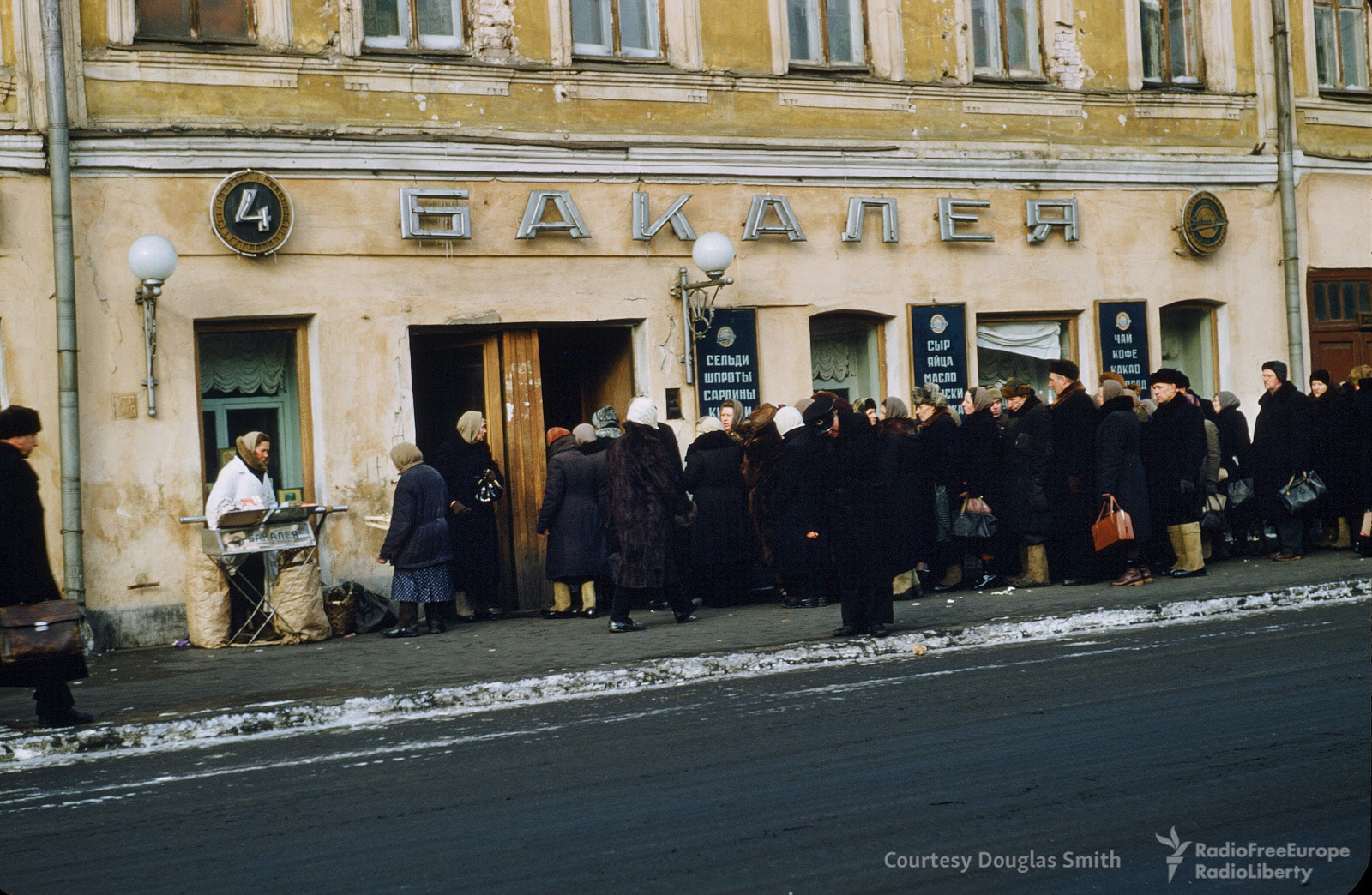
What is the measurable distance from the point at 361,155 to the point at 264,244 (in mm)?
1280

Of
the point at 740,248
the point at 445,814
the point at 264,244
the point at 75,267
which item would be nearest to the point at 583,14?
the point at 740,248

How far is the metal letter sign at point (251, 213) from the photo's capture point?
13734mm

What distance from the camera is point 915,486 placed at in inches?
539

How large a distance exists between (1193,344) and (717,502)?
8.10m

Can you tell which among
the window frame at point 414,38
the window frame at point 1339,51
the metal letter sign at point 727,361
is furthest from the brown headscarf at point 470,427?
the window frame at point 1339,51

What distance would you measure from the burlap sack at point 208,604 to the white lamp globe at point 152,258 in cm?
245

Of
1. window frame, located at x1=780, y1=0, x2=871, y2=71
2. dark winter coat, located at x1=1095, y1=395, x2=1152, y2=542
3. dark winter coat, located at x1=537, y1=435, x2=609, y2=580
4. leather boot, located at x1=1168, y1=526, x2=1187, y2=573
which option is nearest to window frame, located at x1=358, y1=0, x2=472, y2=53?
window frame, located at x1=780, y1=0, x2=871, y2=71

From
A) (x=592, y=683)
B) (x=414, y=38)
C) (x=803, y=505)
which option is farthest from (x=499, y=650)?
(x=414, y=38)

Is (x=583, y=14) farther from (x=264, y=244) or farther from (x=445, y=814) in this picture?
(x=445, y=814)

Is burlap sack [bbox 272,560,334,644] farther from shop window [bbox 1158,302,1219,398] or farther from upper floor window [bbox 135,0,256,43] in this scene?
shop window [bbox 1158,302,1219,398]

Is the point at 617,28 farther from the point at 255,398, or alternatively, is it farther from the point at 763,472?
the point at 255,398

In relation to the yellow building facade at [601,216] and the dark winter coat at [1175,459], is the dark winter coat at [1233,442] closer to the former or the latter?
the dark winter coat at [1175,459]

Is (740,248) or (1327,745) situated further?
(740,248)

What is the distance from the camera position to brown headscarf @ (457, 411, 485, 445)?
14.2 meters
